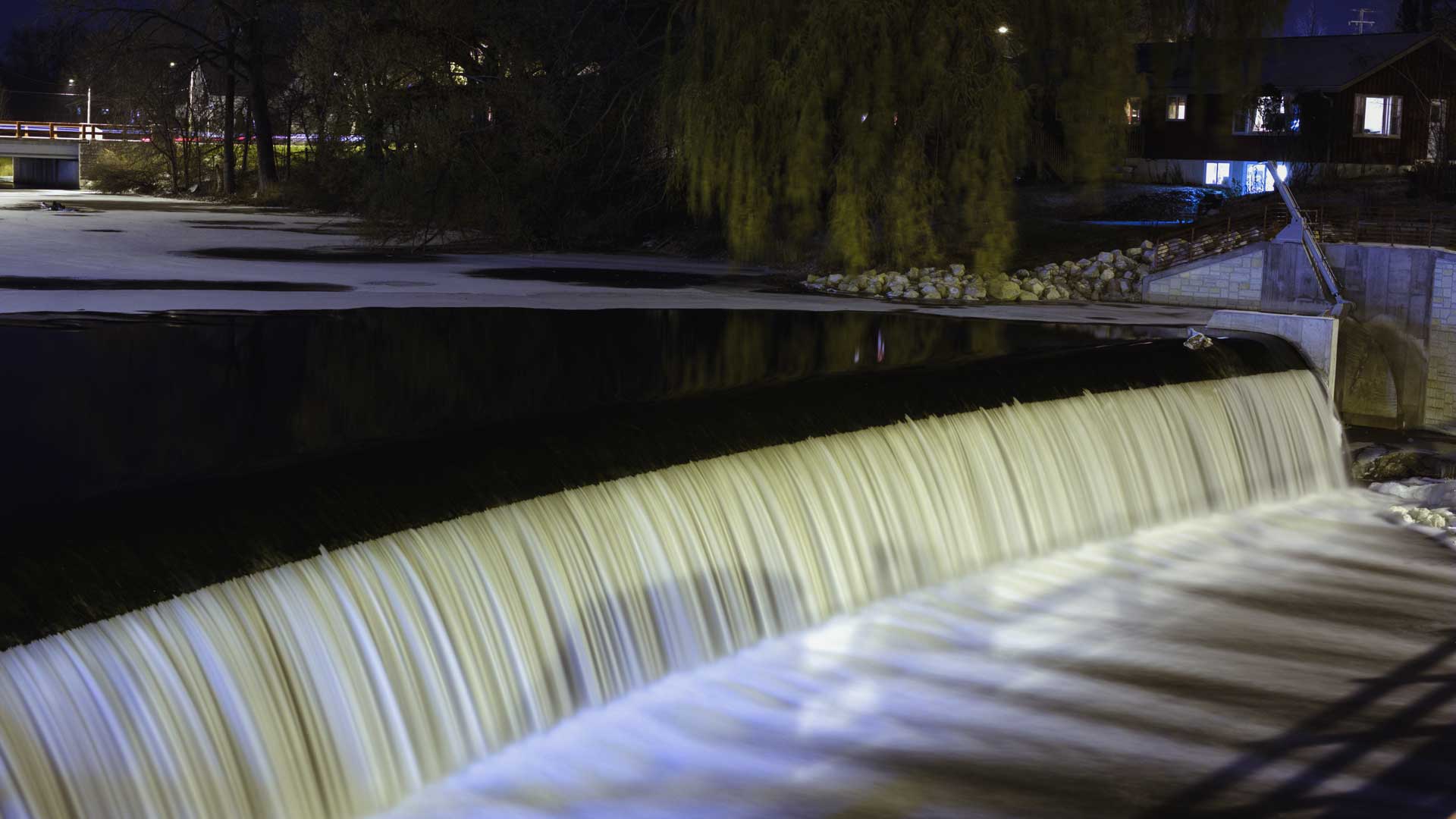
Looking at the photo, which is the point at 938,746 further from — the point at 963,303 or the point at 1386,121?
the point at 1386,121

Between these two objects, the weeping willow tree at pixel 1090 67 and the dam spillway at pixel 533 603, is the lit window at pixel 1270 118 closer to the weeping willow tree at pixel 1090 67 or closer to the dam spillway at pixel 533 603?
the weeping willow tree at pixel 1090 67

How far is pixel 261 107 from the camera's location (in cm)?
6100

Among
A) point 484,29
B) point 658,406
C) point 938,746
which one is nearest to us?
point 938,746

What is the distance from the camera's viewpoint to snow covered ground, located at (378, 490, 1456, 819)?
8.29 m

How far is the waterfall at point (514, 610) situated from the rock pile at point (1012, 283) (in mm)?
10661

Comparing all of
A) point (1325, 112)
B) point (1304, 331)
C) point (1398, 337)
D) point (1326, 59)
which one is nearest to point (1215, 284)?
point (1398, 337)

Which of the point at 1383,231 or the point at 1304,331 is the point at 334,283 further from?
the point at 1383,231

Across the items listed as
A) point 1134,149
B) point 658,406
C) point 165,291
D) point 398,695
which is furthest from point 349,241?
point 398,695

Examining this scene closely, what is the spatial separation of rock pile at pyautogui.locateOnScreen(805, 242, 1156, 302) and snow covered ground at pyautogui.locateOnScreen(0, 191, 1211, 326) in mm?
951

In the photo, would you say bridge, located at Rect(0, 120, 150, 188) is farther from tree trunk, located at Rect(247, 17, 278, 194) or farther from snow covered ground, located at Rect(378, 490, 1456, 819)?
snow covered ground, located at Rect(378, 490, 1456, 819)

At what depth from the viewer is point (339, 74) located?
109ft

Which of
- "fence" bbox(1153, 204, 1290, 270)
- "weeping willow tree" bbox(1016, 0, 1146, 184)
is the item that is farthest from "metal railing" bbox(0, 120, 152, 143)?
"weeping willow tree" bbox(1016, 0, 1146, 184)

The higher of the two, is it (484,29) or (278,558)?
(484,29)

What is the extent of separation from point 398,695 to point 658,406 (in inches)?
153
